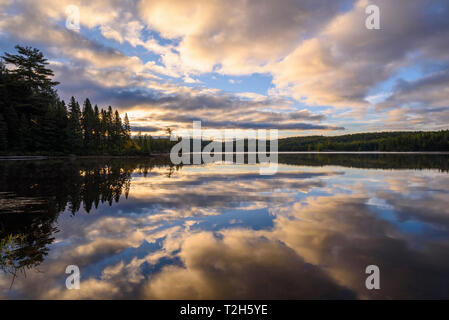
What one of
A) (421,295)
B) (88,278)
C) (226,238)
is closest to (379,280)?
(421,295)

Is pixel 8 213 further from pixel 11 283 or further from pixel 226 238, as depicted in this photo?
pixel 226 238

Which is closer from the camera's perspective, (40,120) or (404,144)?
(40,120)

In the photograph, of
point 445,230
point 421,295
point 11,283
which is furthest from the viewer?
point 445,230

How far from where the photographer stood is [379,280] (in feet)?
14.4

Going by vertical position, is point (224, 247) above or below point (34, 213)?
below

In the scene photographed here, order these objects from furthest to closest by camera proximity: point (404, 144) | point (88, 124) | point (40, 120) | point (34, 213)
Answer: point (404, 144), point (88, 124), point (40, 120), point (34, 213)

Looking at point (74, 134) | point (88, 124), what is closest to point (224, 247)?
point (74, 134)

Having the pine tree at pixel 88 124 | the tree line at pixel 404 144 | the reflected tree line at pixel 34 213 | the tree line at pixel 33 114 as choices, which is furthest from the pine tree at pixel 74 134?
the tree line at pixel 404 144

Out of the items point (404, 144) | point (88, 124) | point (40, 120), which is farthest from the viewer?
point (404, 144)

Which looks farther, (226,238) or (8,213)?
(8,213)

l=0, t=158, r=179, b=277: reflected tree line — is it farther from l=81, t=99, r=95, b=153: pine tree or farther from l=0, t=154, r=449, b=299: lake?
l=81, t=99, r=95, b=153: pine tree

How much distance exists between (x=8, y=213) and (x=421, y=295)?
12442 mm

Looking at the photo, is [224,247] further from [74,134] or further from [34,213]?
[74,134]

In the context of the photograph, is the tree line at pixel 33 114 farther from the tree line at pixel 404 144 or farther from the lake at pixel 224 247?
the tree line at pixel 404 144
